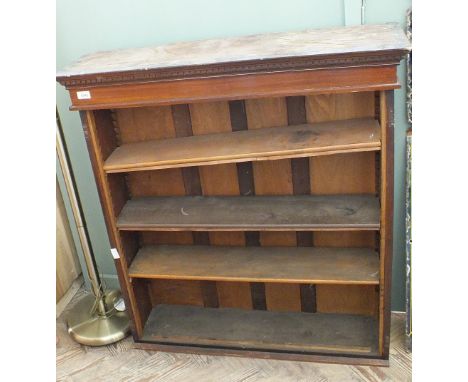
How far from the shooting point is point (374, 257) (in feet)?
6.77

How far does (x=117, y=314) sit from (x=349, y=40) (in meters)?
1.66

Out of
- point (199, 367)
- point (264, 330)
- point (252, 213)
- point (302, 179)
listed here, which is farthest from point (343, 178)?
point (199, 367)

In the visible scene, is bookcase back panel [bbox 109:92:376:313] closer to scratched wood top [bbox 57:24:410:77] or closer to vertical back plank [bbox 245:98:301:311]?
vertical back plank [bbox 245:98:301:311]

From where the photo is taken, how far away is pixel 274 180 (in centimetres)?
209

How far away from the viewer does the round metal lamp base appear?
2.34m

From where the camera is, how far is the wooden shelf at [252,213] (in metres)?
1.89

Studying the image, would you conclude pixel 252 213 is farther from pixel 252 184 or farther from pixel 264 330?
pixel 264 330

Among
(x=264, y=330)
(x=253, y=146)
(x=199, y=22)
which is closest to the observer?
(x=253, y=146)

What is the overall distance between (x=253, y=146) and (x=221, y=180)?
0.35 meters

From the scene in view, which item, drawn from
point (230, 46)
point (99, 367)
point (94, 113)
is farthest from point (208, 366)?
point (230, 46)

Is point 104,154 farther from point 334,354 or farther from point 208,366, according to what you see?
point 334,354

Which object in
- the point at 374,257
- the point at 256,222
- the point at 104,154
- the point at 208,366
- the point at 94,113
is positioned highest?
the point at 94,113

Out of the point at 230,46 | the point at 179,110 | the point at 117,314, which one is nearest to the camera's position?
the point at 230,46

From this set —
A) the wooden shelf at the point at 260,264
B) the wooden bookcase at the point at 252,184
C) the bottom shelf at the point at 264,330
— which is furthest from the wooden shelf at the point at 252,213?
the bottom shelf at the point at 264,330
